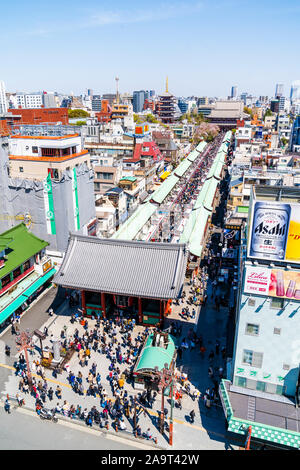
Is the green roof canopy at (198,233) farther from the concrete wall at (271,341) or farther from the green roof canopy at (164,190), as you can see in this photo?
the concrete wall at (271,341)

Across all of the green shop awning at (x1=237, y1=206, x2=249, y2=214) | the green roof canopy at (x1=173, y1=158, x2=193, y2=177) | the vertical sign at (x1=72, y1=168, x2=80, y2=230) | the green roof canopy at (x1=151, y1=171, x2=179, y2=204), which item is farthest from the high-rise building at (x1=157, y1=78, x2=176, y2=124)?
the vertical sign at (x1=72, y1=168, x2=80, y2=230)

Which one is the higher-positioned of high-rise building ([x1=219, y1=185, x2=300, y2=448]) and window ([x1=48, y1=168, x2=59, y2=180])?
window ([x1=48, y1=168, x2=59, y2=180])

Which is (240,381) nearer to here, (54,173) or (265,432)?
(265,432)

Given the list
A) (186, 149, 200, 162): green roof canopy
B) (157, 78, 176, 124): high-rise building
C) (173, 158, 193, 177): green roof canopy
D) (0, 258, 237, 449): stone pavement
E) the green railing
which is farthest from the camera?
(157, 78, 176, 124): high-rise building

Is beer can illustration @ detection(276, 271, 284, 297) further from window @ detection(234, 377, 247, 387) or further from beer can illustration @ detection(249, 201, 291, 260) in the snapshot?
window @ detection(234, 377, 247, 387)

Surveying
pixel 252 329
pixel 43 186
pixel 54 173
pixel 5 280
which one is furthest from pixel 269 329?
pixel 54 173
